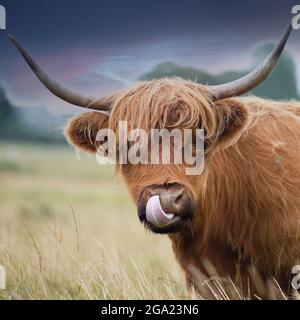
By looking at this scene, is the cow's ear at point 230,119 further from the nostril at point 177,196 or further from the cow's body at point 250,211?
the nostril at point 177,196

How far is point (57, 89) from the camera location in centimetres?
411

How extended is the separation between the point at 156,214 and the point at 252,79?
0.87 m

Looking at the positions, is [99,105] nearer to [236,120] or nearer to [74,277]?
[236,120]

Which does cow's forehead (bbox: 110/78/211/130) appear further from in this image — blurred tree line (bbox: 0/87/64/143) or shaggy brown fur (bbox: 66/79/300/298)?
blurred tree line (bbox: 0/87/64/143)

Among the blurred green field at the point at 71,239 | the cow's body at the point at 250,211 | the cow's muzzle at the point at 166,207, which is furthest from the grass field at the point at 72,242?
the cow's muzzle at the point at 166,207

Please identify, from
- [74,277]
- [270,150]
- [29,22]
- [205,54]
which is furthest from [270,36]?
[74,277]

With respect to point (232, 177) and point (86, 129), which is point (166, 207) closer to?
point (232, 177)

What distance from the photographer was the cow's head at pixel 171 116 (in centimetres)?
382

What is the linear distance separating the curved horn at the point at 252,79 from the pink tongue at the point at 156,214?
29.9 inches

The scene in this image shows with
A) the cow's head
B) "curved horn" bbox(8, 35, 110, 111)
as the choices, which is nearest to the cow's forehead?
the cow's head

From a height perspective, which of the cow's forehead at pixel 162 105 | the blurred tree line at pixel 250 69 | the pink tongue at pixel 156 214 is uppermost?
the blurred tree line at pixel 250 69

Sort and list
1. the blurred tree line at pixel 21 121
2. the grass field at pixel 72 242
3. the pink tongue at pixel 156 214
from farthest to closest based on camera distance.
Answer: the blurred tree line at pixel 21 121, the grass field at pixel 72 242, the pink tongue at pixel 156 214

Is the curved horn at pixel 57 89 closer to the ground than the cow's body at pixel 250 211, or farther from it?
farther from it

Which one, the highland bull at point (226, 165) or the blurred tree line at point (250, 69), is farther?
the blurred tree line at point (250, 69)
